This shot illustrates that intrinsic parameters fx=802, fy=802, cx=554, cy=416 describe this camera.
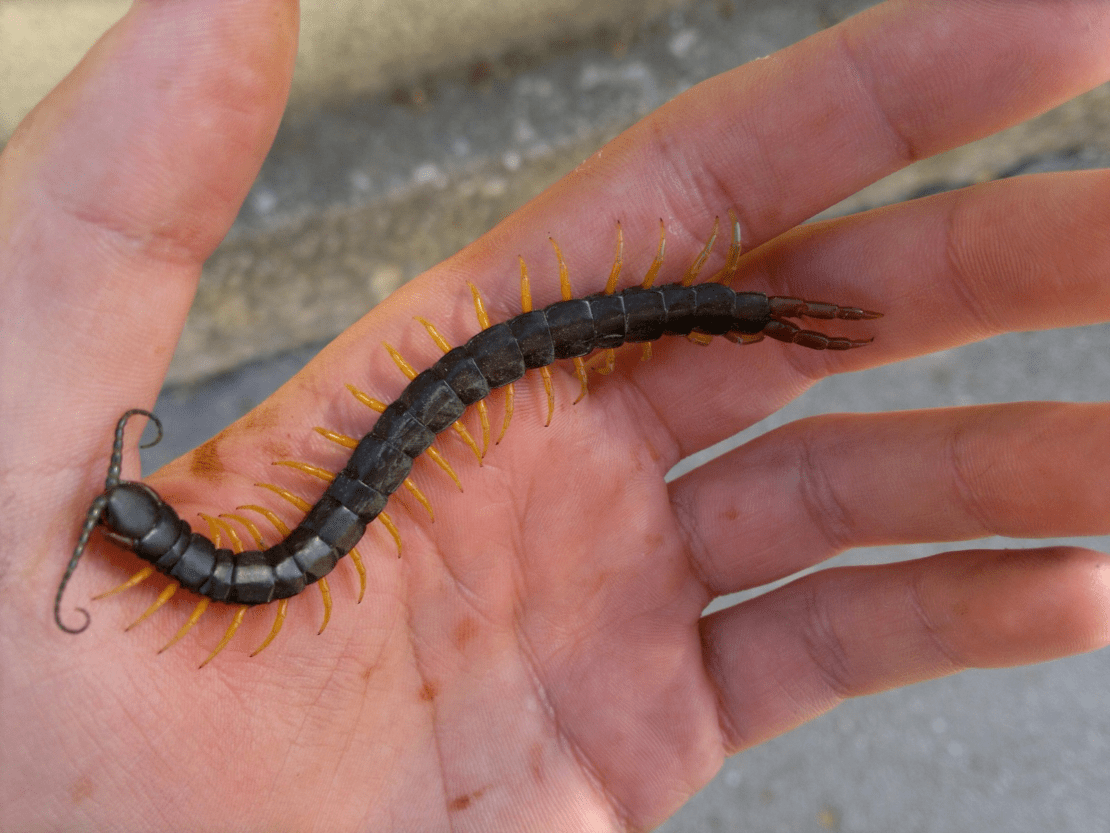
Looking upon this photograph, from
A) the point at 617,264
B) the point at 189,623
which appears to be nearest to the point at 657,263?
the point at 617,264

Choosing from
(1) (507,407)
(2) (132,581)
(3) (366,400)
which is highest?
(2) (132,581)

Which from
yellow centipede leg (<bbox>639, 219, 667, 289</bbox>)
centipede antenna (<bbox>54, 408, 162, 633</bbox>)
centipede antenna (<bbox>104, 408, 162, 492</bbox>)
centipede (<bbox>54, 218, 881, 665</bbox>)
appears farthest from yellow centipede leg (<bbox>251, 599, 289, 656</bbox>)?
yellow centipede leg (<bbox>639, 219, 667, 289</bbox>)

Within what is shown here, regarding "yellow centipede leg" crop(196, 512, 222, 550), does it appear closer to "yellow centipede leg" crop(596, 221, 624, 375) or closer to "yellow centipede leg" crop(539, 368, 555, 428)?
"yellow centipede leg" crop(539, 368, 555, 428)

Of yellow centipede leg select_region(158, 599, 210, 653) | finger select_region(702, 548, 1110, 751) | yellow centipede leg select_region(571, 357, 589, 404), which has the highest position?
yellow centipede leg select_region(158, 599, 210, 653)

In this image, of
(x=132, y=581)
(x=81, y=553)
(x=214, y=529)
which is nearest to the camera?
(x=81, y=553)

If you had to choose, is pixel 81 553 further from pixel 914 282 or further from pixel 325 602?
pixel 914 282

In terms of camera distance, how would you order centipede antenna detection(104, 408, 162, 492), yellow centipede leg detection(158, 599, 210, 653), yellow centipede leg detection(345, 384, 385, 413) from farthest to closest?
yellow centipede leg detection(345, 384, 385, 413)
yellow centipede leg detection(158, 599, 210, 653)
centipede antenna detection(104, 408, 162, 492)
